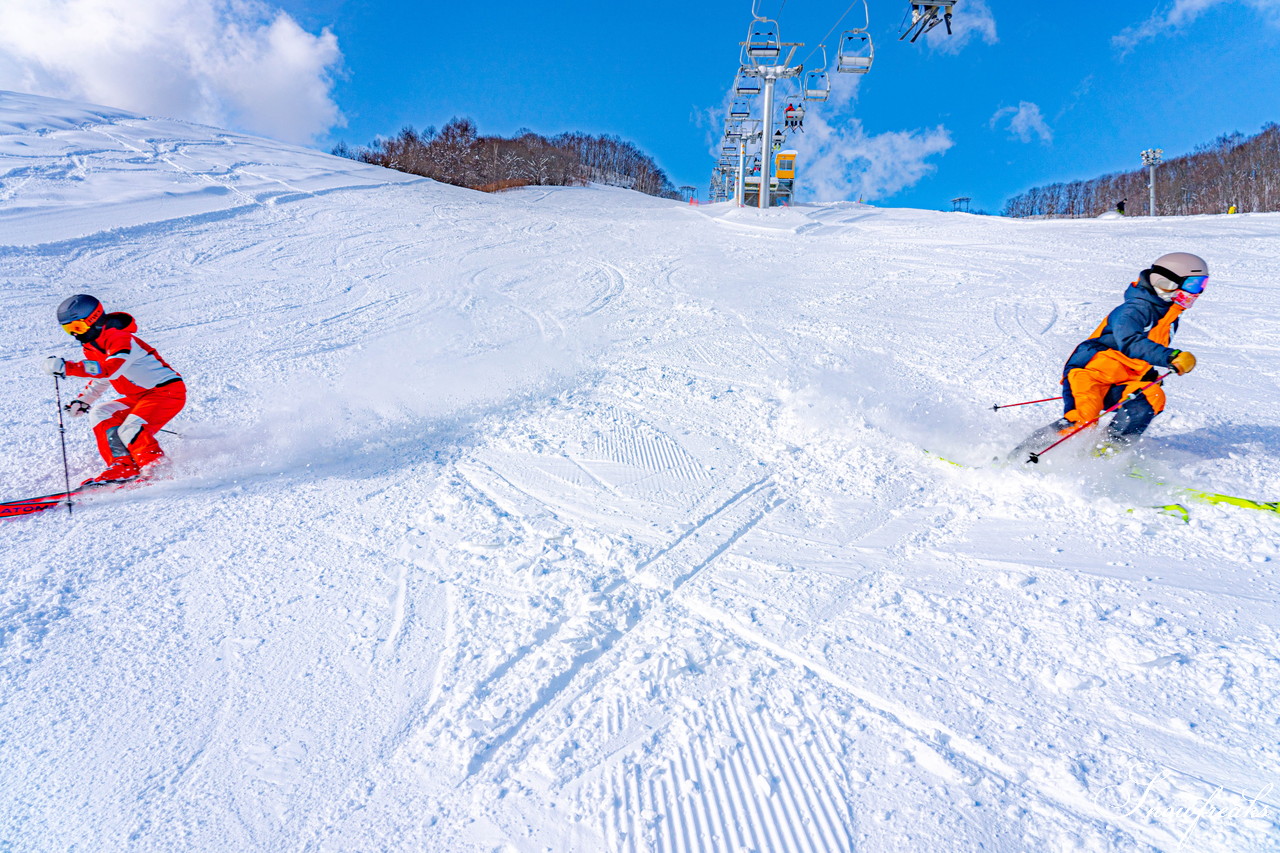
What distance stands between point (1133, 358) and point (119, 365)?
23.8ft

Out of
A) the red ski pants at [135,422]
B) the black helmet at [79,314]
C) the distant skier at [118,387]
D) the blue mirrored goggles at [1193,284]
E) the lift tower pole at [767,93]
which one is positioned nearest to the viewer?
the blue mirrored goggles at [1193,284]

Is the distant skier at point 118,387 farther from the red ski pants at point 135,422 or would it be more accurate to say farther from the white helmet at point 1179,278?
the white helmet at point 1179,278

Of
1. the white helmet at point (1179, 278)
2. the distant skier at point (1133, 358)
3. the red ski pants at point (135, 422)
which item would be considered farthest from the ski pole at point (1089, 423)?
the red ski pants at point (135, 422)

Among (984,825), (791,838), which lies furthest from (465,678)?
(984,825)

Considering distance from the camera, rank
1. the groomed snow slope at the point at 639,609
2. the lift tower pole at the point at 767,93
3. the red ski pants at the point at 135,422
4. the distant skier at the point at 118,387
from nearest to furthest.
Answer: the groomed snow slope at the point at 639,609
the distant skier at the point at 118,387
the red ski pants at the point at 135,422
the lift tower pole at the point at 767,93

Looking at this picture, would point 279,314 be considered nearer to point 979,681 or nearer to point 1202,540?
point 979,681

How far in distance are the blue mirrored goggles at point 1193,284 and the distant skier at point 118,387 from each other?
7230mm

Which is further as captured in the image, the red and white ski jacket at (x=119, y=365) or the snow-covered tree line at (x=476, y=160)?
the snow-covered tree line at (x=476, y=160)

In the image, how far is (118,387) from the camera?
434 cm

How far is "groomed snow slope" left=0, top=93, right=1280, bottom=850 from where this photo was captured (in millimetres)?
1972

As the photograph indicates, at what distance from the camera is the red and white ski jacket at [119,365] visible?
4.14 meters

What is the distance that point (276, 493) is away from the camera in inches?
163

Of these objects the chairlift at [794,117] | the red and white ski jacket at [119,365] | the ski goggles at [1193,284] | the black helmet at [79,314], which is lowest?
the red and white ski jacket at [119,365]

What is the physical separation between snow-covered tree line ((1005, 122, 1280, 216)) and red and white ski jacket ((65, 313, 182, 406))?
80.3m
